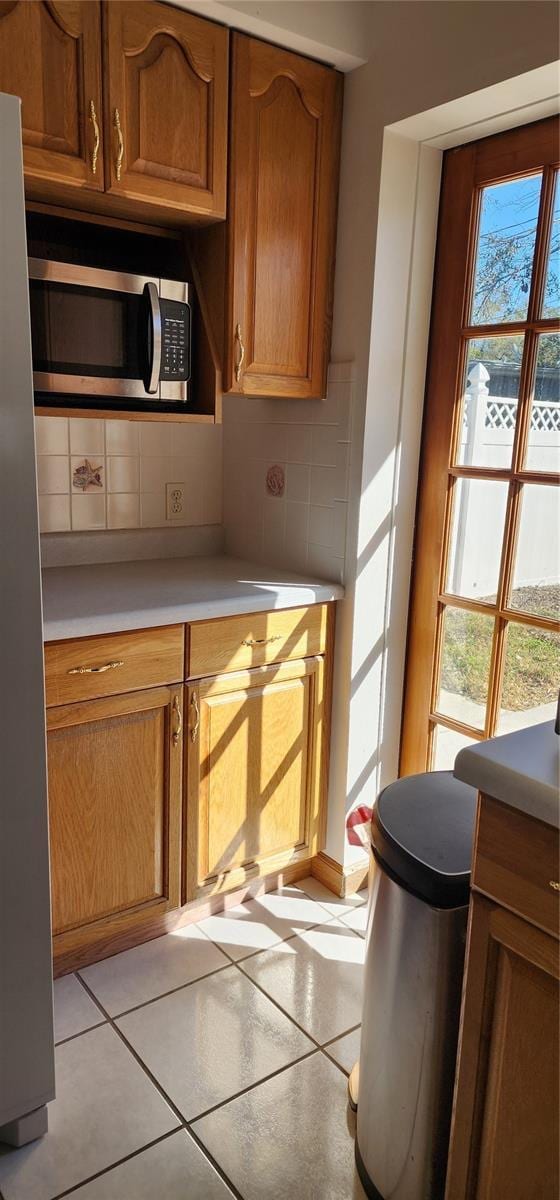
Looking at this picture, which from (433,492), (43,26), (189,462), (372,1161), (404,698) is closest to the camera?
(372,1161)

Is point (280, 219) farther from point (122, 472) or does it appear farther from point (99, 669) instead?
point (99, 669)

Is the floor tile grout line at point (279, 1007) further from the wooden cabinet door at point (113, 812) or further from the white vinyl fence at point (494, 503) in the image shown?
the white vinyl fence at point (494, 503)

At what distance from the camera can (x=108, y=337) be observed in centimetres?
192

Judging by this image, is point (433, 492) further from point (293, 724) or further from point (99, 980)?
point (99, 980)

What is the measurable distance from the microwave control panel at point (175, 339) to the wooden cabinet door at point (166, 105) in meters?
0.23

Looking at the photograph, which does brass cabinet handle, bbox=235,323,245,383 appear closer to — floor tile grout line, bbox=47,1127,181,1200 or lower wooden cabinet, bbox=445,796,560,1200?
lower wooden cabinet, bbox=445,796,560,1200

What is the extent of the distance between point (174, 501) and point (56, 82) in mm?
1147

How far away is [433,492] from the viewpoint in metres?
2.18

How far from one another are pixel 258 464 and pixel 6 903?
1477 mm

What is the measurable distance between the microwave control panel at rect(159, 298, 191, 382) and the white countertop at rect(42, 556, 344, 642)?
1.77 feet

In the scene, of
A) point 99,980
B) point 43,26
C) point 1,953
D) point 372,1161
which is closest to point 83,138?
point 43,26

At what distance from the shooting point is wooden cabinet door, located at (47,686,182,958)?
5.95 ft

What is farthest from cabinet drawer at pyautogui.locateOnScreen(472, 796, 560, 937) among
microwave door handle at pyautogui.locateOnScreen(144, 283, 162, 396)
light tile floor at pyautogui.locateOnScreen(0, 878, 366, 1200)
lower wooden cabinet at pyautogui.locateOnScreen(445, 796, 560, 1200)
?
microwave door handle at pyautogui.locateOnScreen(144, 283, 162, 396)

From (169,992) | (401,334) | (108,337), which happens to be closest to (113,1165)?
(169,992)
